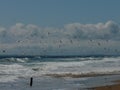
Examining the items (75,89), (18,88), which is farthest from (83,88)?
(18,88)

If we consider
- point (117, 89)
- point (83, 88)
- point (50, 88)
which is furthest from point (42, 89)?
point (117, 89)

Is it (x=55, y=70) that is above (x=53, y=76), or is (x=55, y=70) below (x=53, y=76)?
above

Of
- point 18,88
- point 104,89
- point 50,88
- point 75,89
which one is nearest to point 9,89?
point 18,88

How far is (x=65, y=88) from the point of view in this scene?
30375 millimetres

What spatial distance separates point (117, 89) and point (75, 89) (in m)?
3.10

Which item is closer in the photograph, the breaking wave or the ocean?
the ocean

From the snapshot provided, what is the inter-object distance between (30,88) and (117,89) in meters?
6.86

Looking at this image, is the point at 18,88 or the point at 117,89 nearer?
the point at 117,89

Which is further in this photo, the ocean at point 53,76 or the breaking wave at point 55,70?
the breaking wave at point 55,70

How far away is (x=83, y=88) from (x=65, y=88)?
4.59ft

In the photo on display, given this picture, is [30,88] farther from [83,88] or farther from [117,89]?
[117,89]

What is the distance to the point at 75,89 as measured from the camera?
29.4 metres

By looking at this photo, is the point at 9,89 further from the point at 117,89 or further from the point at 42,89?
the point at 117,89

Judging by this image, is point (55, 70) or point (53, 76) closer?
point (53, 76)
